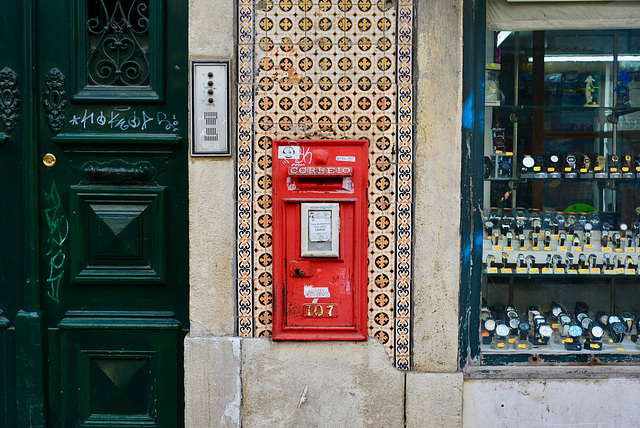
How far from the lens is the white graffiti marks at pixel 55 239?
3.39m

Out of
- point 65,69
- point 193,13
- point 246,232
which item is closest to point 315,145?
point 246,232

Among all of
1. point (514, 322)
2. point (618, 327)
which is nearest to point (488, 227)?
point (514, 322)

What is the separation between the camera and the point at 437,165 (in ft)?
10.5

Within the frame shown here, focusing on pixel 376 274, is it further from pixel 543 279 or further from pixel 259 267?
pixel 543 279

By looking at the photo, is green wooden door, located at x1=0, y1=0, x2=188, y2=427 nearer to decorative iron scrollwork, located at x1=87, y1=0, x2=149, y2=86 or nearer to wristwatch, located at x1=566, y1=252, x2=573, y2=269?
decorative iron scrollwork, located at x1=87, y1=0, x2=149, y2=86

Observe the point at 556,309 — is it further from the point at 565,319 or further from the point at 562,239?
the point at 562,239

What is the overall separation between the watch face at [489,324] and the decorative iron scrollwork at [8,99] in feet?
10.8

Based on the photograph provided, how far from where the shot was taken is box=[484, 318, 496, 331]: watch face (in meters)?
3.46

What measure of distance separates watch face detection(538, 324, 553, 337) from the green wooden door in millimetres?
2372

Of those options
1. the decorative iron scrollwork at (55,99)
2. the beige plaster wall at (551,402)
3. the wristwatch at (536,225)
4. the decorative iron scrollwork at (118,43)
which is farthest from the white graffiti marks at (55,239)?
the wristwatch at (536,225)

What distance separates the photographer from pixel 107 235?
3.37 metres

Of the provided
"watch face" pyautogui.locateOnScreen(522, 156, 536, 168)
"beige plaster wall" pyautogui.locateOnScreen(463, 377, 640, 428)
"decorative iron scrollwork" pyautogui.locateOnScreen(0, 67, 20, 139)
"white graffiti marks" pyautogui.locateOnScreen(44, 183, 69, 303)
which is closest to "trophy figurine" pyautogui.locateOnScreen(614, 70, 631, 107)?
"watch face" pyautogui.locateOnScreen(522, 156, 536, 168)

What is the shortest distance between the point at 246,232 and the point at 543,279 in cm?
204

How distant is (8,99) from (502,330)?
352 centimetres
